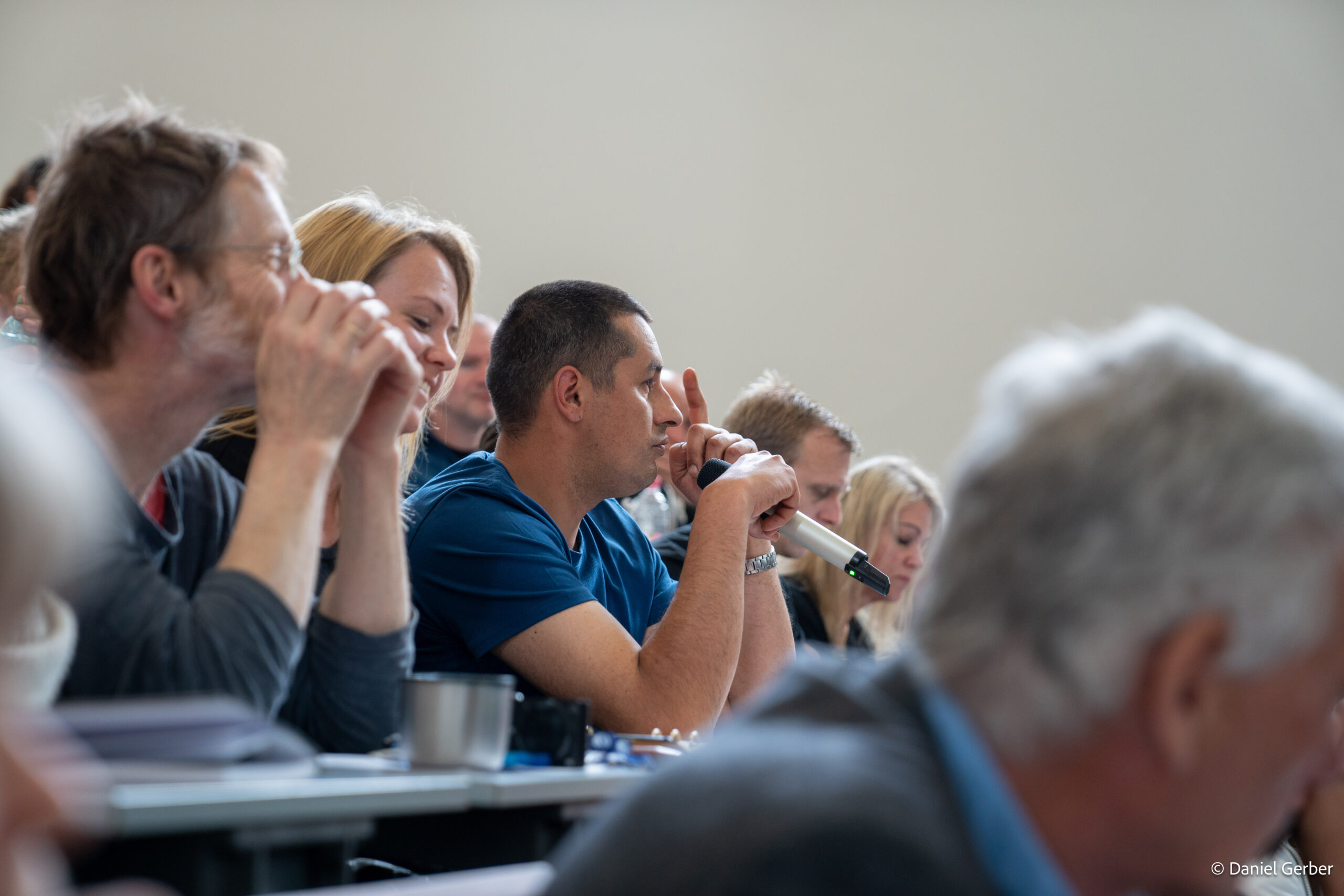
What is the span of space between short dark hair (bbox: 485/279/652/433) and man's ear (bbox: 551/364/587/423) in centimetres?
1

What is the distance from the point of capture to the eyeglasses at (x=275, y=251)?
1.23 meters

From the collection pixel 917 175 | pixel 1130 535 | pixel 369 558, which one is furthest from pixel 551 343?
pixel 917 175

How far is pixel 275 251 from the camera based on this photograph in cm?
129

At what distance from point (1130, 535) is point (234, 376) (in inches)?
37.6

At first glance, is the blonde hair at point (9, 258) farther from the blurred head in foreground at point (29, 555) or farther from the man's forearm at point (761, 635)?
the blurred head in foreground at point (29, 555)

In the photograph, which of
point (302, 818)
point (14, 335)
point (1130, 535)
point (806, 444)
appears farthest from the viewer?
point (806, 444)

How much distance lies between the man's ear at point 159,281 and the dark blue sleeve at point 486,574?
657 mm

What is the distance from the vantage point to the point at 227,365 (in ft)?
4.04

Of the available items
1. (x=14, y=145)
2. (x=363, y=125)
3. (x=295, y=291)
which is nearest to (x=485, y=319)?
(x=363, y=125)

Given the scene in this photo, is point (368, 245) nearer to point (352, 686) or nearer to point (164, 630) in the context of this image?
point (352, 686)

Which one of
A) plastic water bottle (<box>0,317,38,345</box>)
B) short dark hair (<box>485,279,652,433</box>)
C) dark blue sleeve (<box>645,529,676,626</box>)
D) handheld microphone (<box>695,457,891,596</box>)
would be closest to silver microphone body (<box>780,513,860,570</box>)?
handheld microphone (<box>695,457,891,596</box>)

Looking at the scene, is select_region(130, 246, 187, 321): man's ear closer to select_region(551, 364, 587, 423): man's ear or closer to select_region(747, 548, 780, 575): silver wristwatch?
select_region(551, 364, 587, 423): man's ear

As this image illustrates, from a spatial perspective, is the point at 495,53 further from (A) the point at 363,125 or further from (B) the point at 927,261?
(B) the point at 927,261

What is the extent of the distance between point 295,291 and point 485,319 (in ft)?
7.77
